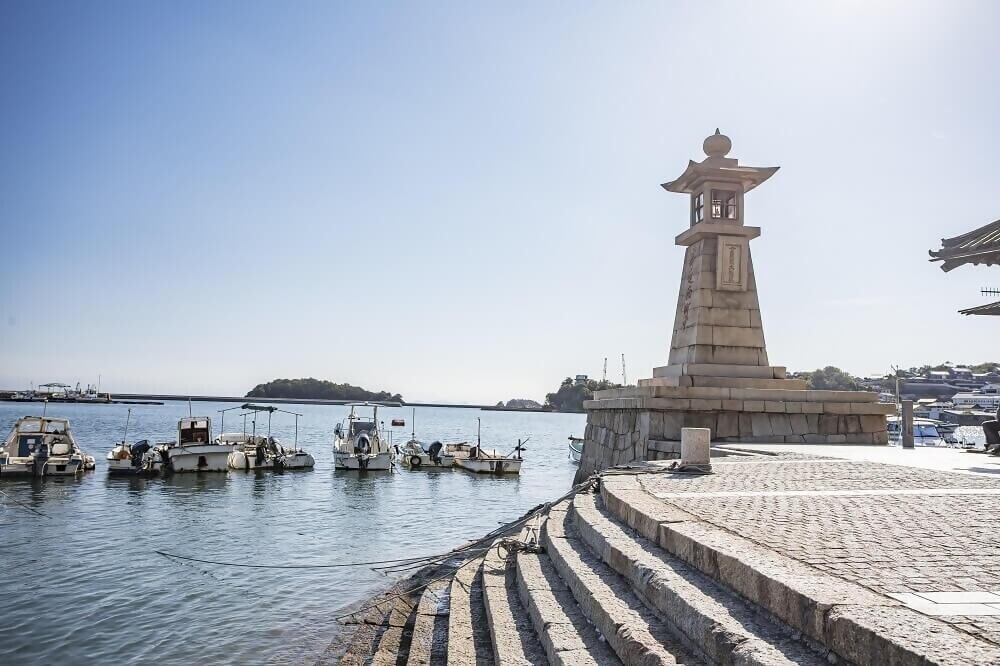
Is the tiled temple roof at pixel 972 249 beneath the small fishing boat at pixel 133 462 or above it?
above

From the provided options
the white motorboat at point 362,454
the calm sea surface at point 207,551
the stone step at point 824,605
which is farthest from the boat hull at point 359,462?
the stone step at point 824,605

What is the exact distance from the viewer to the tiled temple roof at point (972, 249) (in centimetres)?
1046

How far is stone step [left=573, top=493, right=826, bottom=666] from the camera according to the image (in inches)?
126

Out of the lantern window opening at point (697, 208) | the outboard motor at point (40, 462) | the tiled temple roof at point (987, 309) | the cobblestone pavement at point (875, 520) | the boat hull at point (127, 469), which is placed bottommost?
the boat hull at point (127, 469)

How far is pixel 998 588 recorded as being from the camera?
→ 3646mm

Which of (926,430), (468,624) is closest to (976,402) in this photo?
(926,430)

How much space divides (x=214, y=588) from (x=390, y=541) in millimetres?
5642

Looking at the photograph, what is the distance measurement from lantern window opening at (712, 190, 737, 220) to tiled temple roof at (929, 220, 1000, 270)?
516cm

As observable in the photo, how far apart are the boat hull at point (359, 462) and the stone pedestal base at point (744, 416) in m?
20.0

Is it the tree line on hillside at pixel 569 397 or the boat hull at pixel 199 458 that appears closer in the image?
the boat hull at pixel 199 458

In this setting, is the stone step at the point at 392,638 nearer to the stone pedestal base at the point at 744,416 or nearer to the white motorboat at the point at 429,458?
the stone pedestal base at the point at 744,416

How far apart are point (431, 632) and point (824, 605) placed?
4.54 m

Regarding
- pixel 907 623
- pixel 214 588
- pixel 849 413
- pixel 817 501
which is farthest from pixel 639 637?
pixel 849 413

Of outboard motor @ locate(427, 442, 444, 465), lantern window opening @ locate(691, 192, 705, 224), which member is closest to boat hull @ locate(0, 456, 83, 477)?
outboard motor @ locate(427, 442, 444, 465)
